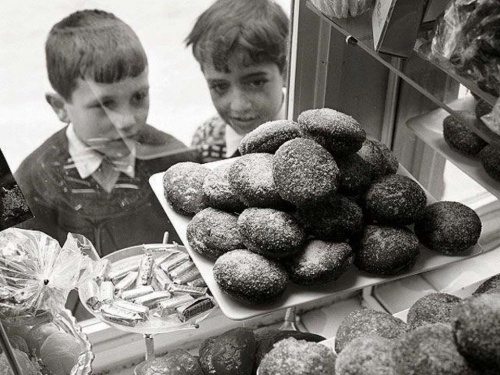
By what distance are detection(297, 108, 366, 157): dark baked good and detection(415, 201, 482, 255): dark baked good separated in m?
0.20

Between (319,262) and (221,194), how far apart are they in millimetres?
234

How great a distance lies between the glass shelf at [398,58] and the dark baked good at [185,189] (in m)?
0.39

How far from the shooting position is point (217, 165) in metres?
1.50

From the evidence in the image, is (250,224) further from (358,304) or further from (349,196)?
(358,304)

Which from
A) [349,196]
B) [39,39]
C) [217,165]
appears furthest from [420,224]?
[39,39]

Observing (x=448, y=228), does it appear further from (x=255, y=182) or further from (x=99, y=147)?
(x=99, y=147)

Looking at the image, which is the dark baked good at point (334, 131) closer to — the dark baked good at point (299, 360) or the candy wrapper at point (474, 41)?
the candy wrapper at point (474, 41)

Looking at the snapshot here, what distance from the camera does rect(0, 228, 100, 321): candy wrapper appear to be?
1.39m

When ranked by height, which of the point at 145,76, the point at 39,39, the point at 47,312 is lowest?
the point at 47,312

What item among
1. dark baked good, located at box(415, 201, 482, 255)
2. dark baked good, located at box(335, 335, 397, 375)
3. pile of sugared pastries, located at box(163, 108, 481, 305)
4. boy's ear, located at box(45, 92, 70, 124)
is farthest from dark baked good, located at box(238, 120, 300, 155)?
boy's ear, located at box(45, 92, 70, 124)

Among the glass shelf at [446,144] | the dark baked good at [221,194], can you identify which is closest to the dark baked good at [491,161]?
the glass shelf at [446,144]

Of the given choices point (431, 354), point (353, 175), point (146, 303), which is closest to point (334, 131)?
point (353, 175)

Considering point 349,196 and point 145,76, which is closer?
point 349,196

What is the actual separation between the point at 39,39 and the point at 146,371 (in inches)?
29.0
